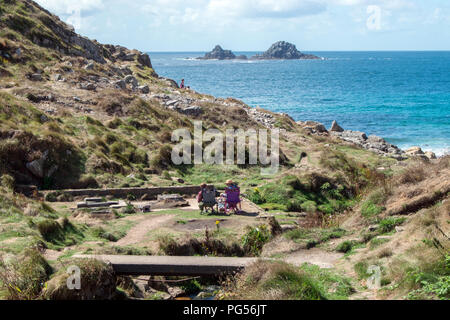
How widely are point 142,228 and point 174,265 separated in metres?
4.71

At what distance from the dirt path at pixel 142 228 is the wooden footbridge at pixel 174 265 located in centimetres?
285

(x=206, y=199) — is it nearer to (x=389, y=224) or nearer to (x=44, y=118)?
(x=389, y=224)

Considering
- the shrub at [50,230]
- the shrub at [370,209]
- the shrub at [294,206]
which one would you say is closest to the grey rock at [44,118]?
the shrub at [50,230]

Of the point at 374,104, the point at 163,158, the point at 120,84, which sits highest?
the point at 120,84

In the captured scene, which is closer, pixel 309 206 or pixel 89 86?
pixel 309 206

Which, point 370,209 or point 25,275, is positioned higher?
point 25,275

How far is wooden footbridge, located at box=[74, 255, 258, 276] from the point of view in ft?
33.6

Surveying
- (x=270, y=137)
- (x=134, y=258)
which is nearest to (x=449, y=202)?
(x=134, y=258)

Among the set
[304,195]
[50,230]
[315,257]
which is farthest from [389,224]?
[50,230]

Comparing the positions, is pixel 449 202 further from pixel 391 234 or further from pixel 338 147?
pixel 338 147

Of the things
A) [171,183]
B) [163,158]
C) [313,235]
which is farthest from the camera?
[163,158]

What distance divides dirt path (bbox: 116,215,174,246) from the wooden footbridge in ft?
9.33

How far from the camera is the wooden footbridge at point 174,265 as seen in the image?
33.6 feet

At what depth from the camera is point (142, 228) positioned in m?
14.9
